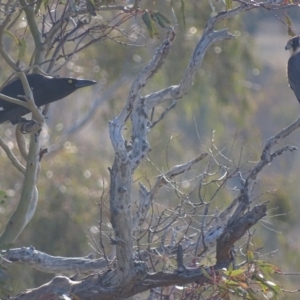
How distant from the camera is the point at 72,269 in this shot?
379 centimetres

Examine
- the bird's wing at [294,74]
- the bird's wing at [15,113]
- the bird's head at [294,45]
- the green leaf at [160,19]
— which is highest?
the bird's head at [294,45]

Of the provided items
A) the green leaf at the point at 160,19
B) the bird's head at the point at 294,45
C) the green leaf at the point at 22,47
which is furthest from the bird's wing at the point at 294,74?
the green leaf at the point at 22,47

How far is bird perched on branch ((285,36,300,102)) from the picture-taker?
5.93 m

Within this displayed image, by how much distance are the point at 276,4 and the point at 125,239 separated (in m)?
1.24

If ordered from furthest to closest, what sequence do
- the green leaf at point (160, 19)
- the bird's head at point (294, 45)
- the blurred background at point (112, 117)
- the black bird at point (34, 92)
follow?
the blurred background at point (112, 117) < the bird's head at point (294, 45) < the black bird at point (34, 92) < the green leaf at point (160, 19)

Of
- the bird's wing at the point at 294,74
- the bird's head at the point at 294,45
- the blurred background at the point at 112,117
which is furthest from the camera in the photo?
the blurred background at the point at 112,117

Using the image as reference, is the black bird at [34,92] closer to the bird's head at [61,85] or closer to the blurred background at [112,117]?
the bird's head at [61,85]

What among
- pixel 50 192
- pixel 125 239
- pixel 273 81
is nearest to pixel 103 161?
pixel 50 192

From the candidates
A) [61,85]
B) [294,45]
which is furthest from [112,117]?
[61,85]

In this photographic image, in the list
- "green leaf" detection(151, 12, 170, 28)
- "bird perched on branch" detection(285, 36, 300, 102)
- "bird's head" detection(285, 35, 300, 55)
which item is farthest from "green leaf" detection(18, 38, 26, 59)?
"bird's head" detection(285, 35, 300, 55)

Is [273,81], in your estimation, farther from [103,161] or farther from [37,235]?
[37,235]

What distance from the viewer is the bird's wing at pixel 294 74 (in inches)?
233

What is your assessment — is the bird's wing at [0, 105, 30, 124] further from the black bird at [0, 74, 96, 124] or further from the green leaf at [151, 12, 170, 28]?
the green leaf at [151, 12, 170, 28]

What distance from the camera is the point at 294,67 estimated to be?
6.11m
